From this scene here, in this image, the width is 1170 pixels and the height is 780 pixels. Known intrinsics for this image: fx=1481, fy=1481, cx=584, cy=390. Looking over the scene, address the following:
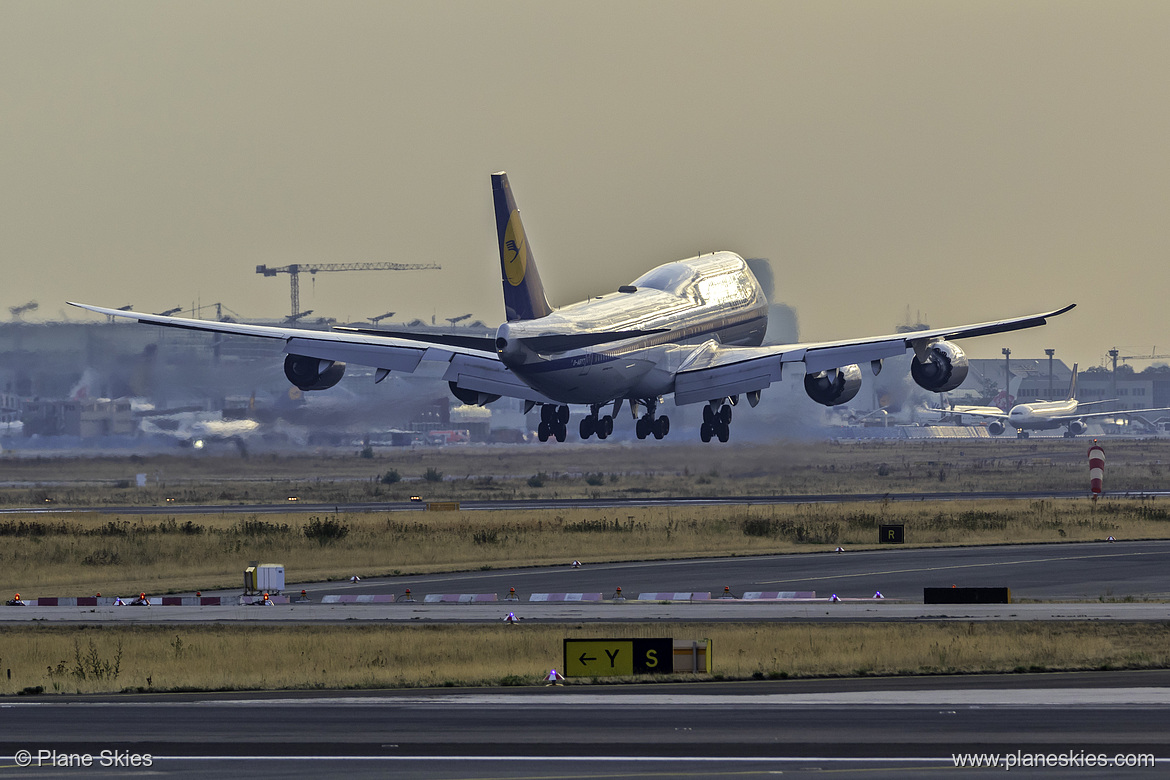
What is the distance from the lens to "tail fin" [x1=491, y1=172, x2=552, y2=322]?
65875 mm

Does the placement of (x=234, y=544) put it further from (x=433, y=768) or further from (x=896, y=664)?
(x=433, y=768)

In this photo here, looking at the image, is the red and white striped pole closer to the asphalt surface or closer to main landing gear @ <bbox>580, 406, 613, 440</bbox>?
the asphalt surface

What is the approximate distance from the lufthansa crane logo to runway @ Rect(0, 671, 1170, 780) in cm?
3878

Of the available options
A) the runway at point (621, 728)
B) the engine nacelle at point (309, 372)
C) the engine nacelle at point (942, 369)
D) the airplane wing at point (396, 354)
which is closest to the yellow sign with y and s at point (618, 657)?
the runway at point (621, 728)

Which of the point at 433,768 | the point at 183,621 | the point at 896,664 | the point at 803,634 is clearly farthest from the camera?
the point at 183,621

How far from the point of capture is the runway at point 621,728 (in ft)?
66.7

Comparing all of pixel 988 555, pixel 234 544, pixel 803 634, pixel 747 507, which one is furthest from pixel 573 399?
pixel 803 634

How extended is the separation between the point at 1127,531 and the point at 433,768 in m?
49.2

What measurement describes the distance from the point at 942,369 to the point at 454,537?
26.2 m

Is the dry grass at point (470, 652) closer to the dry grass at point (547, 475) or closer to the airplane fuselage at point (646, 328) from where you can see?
the airplane fuselage at point (646, 328)

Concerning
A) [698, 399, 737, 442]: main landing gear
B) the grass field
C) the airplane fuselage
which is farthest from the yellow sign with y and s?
[698, 399, 737, 442]: main landing gear

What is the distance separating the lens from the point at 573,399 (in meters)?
70.6

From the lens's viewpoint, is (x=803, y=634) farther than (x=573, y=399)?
No

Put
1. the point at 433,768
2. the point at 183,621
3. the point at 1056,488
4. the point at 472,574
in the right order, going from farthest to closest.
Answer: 1. the point at 1056,488
2. the point at 472,574
3. the point at 183,621
4. the point at 433,768
